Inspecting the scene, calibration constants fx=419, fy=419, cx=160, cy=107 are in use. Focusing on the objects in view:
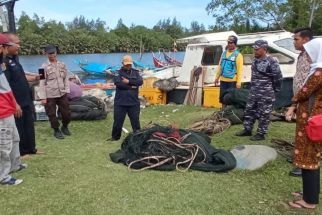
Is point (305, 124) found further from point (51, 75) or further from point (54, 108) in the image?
point (54, 108)

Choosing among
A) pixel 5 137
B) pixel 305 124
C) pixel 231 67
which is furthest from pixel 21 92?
pixel 231 67

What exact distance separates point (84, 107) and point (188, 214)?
5720mm

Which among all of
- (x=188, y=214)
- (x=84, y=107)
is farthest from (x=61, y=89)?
(x=188, y=214)

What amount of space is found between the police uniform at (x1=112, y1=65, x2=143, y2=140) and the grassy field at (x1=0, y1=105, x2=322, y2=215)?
3.49 feet

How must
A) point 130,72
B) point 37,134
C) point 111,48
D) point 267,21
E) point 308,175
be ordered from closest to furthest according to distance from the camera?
point 308,175 → point 130,72 → point 37,134 → point 267,21 → point 111,48

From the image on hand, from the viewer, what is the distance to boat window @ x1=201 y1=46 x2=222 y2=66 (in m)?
11.5

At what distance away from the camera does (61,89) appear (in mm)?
7438

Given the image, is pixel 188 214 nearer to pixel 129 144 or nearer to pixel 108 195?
pixel 108 195

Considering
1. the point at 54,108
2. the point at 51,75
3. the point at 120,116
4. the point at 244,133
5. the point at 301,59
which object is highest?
the point at 301,59

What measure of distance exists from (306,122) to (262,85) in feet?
8.73

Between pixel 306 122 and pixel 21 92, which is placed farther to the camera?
pixel 21 92

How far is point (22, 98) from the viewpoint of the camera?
19.3 feet

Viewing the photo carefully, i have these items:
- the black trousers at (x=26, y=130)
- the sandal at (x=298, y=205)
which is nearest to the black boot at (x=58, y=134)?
the black trousers at (x=26, y=130)

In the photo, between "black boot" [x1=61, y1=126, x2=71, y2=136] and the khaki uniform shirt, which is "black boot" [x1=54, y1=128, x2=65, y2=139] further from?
the khaki uniform shirt
